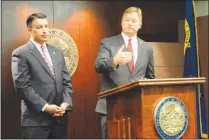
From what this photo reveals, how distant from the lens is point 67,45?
18.4ft

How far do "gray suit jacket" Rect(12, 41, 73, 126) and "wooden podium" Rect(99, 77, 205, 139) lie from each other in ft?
2.72

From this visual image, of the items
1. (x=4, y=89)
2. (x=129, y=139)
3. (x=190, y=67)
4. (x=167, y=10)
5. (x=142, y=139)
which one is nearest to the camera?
(x=142, y=139)

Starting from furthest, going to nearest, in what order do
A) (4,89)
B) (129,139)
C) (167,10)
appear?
1. (167,10)
2. (4,89)
3. (129,139)

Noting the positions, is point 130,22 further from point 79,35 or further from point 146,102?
point 79,35

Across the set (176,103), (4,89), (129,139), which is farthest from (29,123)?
(4,89)

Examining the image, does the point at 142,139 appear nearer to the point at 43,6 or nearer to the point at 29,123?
the point at 29,123

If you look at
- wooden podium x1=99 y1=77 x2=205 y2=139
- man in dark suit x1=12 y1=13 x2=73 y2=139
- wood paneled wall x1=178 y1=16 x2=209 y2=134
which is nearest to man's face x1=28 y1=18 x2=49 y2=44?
man in dark suit x1=12 y1=13 x2=73 y2=139

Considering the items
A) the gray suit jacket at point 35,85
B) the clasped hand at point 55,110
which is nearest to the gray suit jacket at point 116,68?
the clasped hand at point 55,110

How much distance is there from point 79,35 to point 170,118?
3517mm

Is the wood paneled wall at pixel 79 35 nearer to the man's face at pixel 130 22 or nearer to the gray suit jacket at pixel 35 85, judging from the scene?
the gray suit jacket at pixel 35 85

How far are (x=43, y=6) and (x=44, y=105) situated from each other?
2623 millimetres

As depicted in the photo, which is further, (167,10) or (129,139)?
(167,10)

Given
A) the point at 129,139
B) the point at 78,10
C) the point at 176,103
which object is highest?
the point at 78,10

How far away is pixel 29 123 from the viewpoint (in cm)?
335
